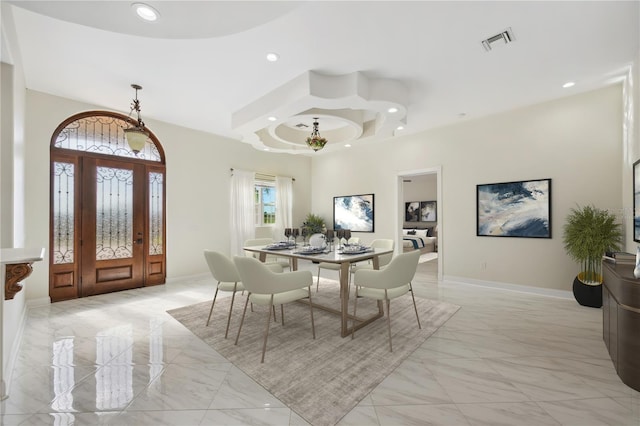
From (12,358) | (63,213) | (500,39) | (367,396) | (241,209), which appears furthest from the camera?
(241,209)

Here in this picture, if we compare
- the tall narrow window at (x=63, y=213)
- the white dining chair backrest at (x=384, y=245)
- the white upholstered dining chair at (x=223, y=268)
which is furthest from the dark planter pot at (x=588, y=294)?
the tall narrow window at (x=63, y=213)

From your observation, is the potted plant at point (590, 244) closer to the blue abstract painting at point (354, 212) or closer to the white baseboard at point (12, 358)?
the blue abstract painting at point (354, 212)

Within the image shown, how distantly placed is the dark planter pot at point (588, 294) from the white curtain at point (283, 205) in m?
5.60

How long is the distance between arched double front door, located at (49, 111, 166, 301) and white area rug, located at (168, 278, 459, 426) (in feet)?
5.88

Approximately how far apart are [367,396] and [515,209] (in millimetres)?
4147

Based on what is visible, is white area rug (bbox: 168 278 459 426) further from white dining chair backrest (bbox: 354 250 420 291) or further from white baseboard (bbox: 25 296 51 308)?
white baseboard (bbox: 25 296 51 308)

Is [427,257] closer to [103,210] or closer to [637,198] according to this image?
[637,198]

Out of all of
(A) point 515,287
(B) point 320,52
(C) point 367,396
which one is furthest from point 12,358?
(A) point 515,287

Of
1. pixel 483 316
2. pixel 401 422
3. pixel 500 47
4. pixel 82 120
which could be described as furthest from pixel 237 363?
pixel 82 120

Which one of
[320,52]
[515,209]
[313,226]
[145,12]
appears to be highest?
[320,52]

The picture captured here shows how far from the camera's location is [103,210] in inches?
174

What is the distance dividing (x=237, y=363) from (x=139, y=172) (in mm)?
4045

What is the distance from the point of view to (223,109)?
439 cm

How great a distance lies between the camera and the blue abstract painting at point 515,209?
4262mm
